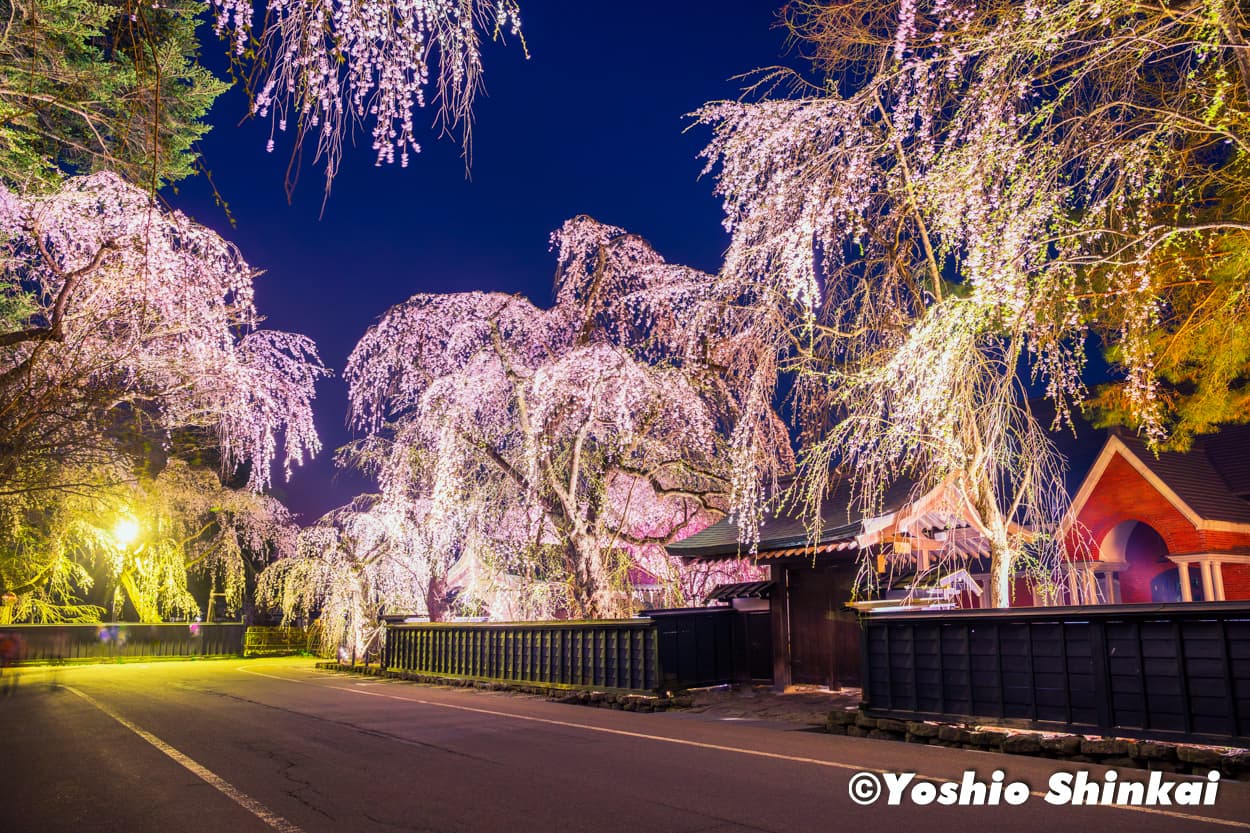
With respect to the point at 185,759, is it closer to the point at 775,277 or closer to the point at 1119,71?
the point at 775,277

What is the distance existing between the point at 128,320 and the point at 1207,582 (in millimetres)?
21308

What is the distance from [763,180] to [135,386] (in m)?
10.5

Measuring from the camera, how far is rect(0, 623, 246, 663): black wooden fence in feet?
104

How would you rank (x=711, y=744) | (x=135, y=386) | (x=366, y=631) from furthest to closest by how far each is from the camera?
(x=366, y=631), (x=135, y=386), (x=711, y=744)

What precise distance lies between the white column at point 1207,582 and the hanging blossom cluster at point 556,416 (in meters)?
10.4

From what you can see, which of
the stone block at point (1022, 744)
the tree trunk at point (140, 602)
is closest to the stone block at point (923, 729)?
the stone block at point (1022, 744)

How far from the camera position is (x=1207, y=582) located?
57.5 ft

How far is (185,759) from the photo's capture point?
892cm

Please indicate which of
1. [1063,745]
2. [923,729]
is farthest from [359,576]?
[1063,745]

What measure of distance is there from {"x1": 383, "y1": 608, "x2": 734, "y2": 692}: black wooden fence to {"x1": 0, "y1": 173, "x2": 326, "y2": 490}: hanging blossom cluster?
6.92m

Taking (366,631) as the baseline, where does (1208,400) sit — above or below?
above

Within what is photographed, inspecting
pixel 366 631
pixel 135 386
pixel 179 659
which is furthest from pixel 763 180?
pixel 179 659

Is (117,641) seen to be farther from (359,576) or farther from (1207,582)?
(1207,582)

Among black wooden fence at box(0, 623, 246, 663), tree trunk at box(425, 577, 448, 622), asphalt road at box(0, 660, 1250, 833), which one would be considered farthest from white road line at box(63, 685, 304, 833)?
black wooden fence at box(0, 623, 246, 663)
